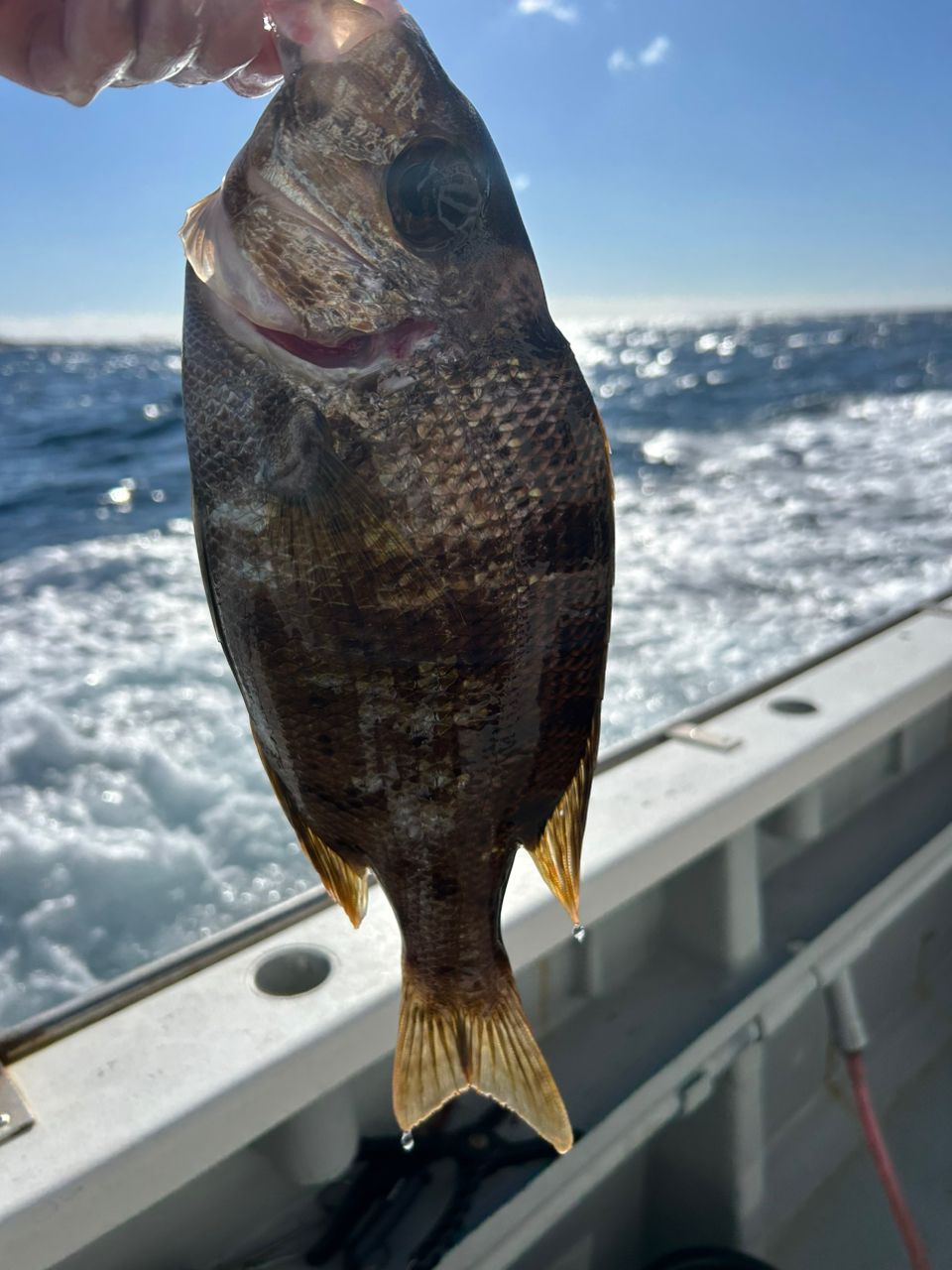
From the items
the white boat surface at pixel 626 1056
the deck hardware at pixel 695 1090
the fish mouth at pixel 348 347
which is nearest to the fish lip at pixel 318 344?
the fish mouth at pixel 348 347

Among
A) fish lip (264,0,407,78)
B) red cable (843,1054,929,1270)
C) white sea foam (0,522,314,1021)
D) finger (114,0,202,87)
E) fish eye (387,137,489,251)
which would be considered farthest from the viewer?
white sea foam (0,522,314,1021)

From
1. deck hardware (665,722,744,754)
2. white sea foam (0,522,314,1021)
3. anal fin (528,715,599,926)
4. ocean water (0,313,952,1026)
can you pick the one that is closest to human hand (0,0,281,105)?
anal fin (528,715,599,926)

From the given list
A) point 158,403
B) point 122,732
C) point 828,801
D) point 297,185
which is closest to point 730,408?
point 158,403

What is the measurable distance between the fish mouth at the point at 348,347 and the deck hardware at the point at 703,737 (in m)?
1.73

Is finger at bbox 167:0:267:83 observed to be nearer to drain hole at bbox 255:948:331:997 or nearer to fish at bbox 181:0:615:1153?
fish at bbox 181:0:615:1153

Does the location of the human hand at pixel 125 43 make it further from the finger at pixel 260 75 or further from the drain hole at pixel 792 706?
the drain hole at pixel 792 706

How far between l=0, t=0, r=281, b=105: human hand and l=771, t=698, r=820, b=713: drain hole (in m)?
2.20

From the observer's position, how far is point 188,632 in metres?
7.60

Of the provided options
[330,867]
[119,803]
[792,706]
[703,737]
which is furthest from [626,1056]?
[119,803]

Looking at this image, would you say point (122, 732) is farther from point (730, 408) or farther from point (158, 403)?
point (158, 403)

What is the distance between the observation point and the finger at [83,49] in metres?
1.03

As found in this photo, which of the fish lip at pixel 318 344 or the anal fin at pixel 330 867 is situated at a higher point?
the fish lip at pixel 318 344

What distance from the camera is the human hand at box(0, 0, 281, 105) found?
1.02m

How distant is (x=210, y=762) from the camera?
570 cm
